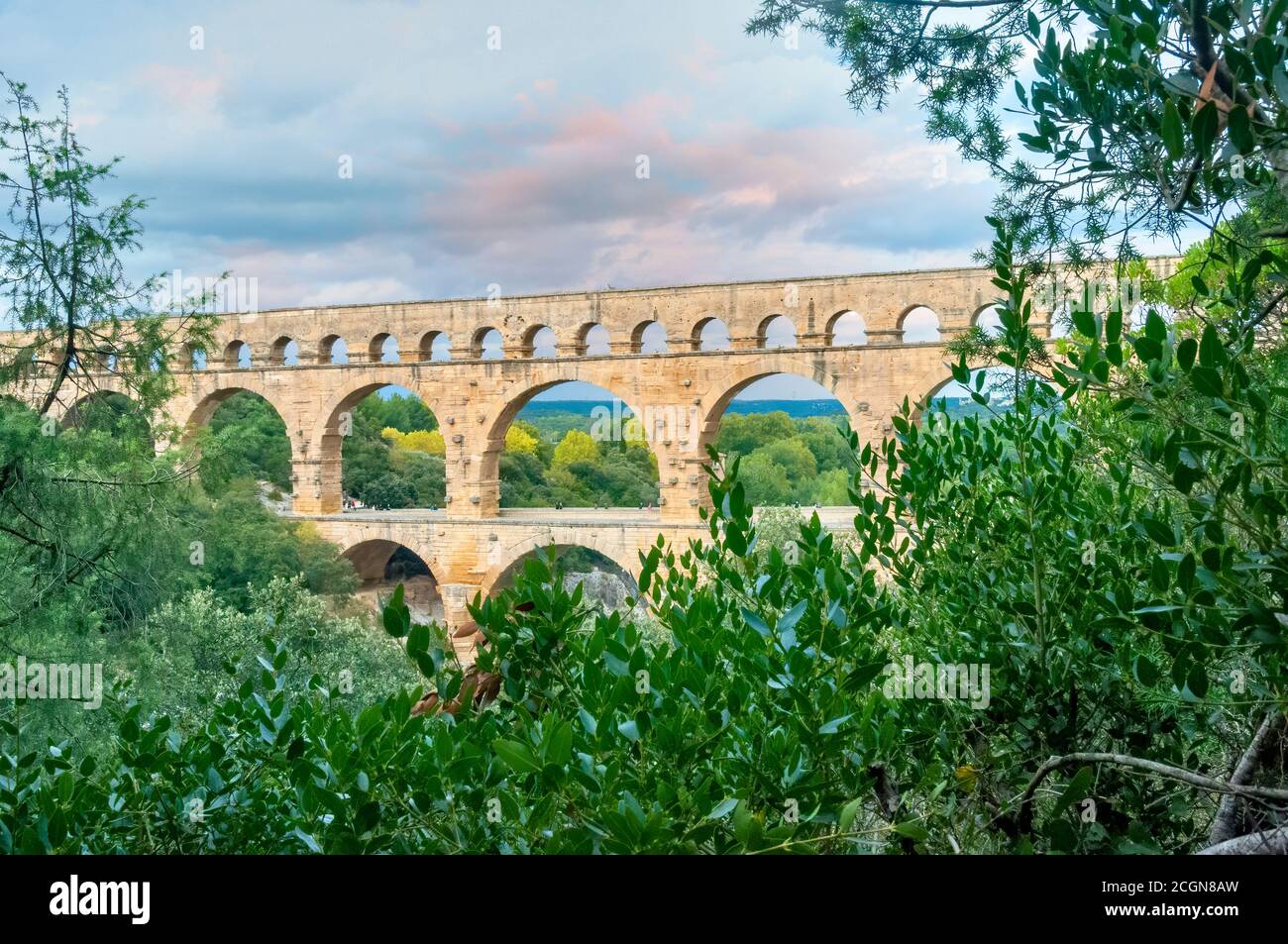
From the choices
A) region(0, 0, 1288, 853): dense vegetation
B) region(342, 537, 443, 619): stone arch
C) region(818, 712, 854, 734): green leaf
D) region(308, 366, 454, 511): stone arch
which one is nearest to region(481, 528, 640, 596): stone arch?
region(342, 537, 443, 619): stone arch

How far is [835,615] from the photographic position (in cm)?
176

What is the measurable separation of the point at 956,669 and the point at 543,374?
18494 mm

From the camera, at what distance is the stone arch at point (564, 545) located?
18.6 meters

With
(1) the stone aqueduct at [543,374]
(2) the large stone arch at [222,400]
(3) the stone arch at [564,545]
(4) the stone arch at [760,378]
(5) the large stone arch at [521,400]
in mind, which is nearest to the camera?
(1) the stone aqueduct at [543,374]

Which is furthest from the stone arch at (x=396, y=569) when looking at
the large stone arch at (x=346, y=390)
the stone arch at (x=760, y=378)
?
the stone arch at (x=760, y=378)

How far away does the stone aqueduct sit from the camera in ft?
59.6

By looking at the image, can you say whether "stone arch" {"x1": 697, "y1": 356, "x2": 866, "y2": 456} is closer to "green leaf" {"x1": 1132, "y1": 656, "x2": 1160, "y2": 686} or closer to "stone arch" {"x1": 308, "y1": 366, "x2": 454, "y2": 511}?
"stone arch" {"x1": 308, "y1": 366, "x2": 454, "y2": 511}

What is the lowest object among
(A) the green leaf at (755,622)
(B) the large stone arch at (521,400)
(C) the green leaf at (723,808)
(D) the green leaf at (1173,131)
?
(C) the green leaf at (723,808)

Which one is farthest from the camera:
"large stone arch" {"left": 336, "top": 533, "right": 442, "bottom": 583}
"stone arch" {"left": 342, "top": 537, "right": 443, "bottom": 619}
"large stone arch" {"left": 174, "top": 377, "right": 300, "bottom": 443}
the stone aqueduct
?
"large stone arch" {"left": 174, "top": 377, "right": 300, "bottom": 443}

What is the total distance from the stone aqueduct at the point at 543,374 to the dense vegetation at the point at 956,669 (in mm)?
14417

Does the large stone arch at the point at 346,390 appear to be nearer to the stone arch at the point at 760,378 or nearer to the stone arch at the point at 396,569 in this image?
the stone arch at the point at 396,569

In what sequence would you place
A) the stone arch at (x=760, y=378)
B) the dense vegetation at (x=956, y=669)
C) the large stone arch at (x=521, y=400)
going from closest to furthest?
the dense vegetation at (x=956, y=669)
the stone arch at (x=760, y=378)
the large stone arch at (x=521, y=400)

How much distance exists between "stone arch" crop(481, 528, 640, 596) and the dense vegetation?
15399 mm
